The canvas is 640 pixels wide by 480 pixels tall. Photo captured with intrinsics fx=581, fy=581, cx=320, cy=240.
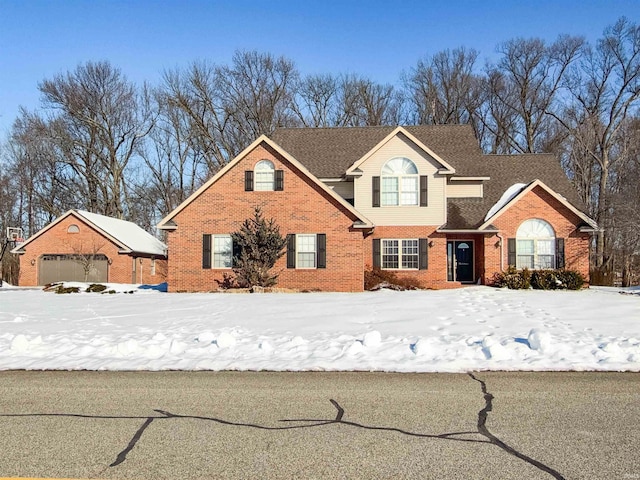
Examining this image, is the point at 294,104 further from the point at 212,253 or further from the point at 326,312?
the point at 326,312

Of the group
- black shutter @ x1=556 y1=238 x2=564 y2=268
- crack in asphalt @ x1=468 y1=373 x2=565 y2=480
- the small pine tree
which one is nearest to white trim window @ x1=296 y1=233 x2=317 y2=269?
the small pine tree

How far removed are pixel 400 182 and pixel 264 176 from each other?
6314mm

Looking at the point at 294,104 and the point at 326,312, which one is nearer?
the point at 326,312

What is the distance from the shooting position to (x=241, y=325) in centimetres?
1342

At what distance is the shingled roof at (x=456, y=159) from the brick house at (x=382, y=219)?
11 centimetres

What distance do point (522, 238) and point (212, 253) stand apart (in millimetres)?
13493

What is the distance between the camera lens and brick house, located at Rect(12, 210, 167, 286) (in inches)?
1427

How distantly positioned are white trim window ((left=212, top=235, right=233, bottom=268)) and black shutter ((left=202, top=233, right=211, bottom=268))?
219 mm

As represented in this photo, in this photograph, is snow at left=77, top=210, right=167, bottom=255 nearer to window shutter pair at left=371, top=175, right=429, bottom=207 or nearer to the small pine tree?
the small pine tree

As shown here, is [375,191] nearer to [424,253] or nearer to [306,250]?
[424,253]

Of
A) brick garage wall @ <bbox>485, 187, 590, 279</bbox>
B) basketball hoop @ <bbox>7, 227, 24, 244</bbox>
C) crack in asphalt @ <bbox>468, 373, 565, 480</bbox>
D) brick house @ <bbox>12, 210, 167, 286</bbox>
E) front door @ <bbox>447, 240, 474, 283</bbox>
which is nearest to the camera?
crack in asphalt @ <bbox>468, 373, 565, 480</bbox>

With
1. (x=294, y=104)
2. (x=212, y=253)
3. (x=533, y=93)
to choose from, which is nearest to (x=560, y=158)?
(x=533, y=93)

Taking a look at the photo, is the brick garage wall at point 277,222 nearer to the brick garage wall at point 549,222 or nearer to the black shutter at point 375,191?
the black shutter at point 375,191

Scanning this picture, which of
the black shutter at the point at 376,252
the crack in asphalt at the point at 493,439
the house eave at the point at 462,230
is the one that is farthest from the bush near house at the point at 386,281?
the crack in asphalt at the point at 493,439
